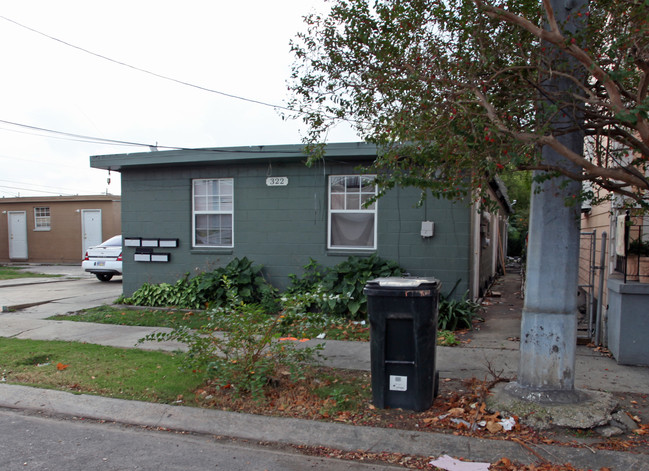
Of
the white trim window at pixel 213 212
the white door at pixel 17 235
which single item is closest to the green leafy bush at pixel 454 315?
the white trim window at pixel 213 212

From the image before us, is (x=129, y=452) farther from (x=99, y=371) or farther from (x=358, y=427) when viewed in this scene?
(x=99, y=371)

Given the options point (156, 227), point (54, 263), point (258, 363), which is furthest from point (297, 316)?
point (54, 263)

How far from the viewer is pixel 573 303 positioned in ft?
14.4

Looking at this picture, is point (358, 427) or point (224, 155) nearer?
point (358, 427)

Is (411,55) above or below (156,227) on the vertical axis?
above

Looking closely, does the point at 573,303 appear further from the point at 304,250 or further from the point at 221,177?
the point at 221,177

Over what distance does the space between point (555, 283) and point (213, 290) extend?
22.8ft

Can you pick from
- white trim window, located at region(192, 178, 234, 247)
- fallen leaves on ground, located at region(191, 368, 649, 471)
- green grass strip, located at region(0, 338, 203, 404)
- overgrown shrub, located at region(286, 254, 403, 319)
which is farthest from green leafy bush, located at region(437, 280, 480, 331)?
white trim window, located at region(192, 178, 234, 247)

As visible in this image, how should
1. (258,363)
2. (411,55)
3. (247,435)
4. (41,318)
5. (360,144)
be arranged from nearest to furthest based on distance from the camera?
(247,435)
(258,363)
(411,55)
(360,144)
(41,318)

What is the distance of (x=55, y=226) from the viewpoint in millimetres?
25031

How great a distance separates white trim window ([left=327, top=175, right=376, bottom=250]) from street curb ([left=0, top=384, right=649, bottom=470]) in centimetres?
522

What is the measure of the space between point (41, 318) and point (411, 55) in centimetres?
844

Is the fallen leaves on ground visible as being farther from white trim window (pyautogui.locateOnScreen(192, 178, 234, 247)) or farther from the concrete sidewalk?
white trim window (pyautogui.locateOnScreen(192, 178, 234, 247))

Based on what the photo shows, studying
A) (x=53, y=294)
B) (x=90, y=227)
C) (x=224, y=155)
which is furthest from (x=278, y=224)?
(x=90, y=227)
